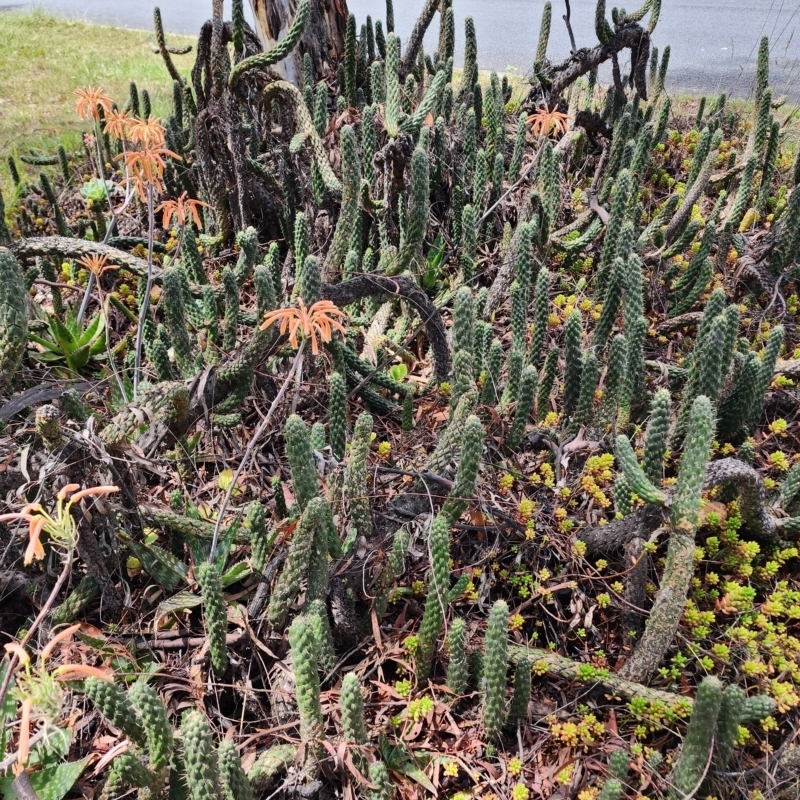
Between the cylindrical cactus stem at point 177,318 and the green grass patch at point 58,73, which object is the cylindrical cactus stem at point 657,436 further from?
the green grass patch at point 58,73

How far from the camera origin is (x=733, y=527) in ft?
8.34

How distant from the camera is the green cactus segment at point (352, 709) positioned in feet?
5.56

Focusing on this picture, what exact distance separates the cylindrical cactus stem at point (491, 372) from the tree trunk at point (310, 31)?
3.29 meters

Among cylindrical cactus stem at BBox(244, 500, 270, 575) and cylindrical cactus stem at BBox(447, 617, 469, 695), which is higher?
cylindrical cactus stem at BBox(244, 500, 270, 575)

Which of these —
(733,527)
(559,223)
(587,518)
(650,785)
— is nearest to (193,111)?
(559,223)

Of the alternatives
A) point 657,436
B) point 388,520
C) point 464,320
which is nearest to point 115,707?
Answer: point 388,520

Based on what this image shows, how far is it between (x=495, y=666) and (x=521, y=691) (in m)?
0.17

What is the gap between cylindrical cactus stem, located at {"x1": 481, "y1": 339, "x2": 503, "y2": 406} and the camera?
2.88m

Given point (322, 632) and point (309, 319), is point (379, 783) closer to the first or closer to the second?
point (322, 632)

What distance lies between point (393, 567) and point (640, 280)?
1592mm

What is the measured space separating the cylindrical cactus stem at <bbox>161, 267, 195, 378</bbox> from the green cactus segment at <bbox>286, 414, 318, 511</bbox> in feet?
2.88

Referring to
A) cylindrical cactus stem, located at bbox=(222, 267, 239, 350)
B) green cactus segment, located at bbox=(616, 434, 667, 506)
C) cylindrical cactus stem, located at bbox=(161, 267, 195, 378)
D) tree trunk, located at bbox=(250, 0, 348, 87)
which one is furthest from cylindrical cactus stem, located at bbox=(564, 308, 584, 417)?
tree trunk, located at bbox=(250, 0, 348, 87)

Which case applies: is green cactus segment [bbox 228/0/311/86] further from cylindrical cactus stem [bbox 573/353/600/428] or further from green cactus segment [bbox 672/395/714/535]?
green cactus segment [bbox 672/395/714/535]

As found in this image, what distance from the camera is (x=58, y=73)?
720 centimetres
